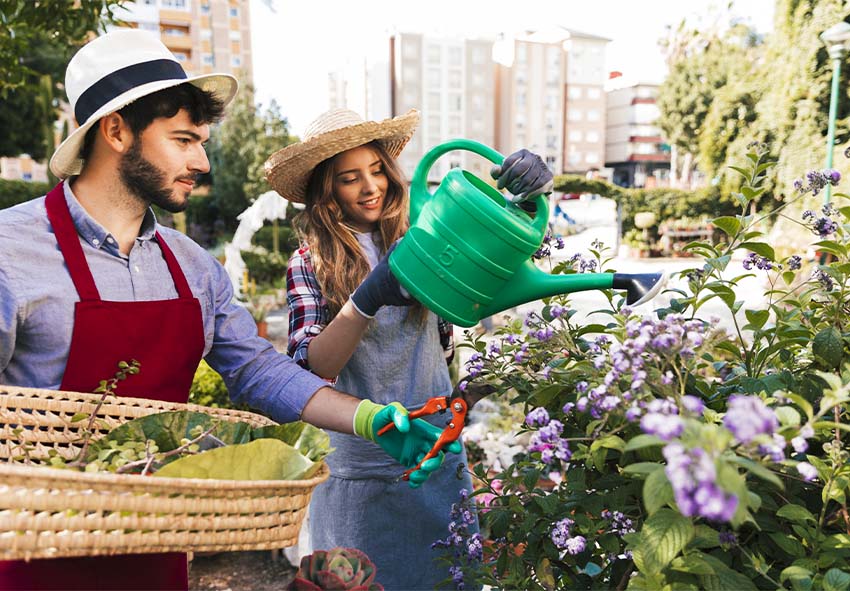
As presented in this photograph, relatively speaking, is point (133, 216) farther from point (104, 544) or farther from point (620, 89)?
point (620, 89)

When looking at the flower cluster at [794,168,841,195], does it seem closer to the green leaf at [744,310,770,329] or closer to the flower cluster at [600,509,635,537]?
the green leaf at [744,310,770,329]

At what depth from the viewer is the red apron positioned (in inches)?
44.9

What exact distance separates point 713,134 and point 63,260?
16.5m

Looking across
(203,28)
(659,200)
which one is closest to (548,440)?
(659,200)

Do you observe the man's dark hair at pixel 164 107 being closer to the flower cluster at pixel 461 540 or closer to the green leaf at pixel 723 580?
the flower cluster at pixel 461 540

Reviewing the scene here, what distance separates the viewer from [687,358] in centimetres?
76

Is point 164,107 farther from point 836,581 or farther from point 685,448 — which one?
point 836,581

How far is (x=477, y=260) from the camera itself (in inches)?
40.8

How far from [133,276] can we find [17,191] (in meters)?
15.8

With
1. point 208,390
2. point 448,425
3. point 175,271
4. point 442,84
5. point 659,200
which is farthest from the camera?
point 442,84

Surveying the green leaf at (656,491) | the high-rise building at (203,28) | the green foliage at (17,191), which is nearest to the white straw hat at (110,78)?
the green leaf at (656,491)

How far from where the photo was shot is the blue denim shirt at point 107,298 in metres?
1.12

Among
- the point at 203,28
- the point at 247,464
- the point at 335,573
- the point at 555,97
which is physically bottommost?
the point at 555,97

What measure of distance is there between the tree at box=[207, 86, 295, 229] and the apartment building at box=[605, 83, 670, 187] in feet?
135
